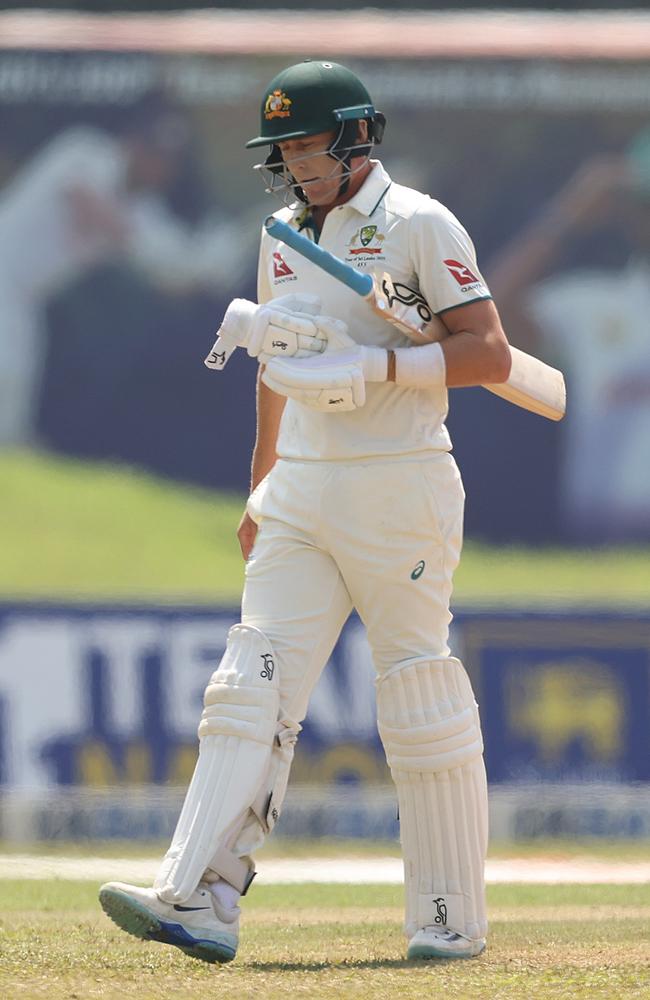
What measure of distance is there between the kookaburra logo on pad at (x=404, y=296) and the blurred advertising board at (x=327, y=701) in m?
4.40

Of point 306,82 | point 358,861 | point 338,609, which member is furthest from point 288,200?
point 358,861

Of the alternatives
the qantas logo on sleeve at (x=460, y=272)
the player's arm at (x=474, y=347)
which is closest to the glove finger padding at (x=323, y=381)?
the player's arm at (x=474, y=347)

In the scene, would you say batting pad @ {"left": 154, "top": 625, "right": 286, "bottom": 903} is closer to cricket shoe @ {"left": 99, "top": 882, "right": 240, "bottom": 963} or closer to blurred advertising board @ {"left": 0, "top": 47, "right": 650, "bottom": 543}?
cricket shoe @ {"left": 99, "top": 882, "right": 240, "bottom": 963}

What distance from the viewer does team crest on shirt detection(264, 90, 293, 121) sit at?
444 cm

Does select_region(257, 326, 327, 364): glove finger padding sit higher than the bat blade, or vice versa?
select_region(257, 326, 327, 364): glove finger padding

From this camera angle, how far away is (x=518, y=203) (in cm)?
1373

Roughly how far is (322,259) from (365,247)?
0.20 meters

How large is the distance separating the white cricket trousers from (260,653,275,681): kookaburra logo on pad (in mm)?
26

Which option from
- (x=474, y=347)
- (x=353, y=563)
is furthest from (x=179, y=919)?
(x=474, y=347)

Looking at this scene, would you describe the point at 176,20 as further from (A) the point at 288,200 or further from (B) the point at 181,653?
(A) the point at 288,200

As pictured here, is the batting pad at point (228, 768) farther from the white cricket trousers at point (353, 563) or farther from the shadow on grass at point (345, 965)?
the shadow on grass at point (345, 965)

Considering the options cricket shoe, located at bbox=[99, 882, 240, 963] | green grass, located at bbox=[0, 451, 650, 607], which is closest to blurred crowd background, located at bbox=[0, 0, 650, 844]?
green grass, located at bbox=[0, 451, 650, 607]

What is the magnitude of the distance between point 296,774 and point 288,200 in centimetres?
452

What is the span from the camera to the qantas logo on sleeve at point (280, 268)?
15.0 ft
